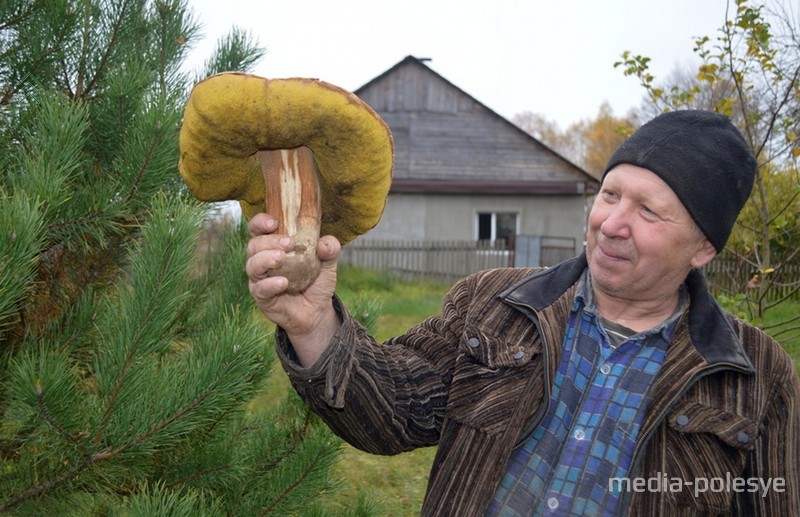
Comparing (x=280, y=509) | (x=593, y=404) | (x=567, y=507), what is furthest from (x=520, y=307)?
(x=280, y=509)

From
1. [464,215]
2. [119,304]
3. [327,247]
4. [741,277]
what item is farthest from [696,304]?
[464,215]

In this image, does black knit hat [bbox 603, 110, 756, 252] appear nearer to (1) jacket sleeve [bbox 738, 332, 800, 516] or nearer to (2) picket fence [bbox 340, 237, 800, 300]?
(1) jacket sleeve [bbox 738, 332, 800, 516]

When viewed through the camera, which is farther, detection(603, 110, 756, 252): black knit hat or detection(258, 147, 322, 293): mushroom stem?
detection(603, 110, 756, 252): black knit hat

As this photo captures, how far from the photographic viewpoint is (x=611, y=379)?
1.72 m

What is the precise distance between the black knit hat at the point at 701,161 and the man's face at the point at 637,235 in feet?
0.09

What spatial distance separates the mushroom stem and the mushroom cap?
0.08 ft

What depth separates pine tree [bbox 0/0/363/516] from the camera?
1.48 meters

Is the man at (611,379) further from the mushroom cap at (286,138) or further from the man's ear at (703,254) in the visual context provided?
the mushroom cap at (286,138)

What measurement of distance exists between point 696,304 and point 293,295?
3.41ft

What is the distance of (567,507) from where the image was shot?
1.60m

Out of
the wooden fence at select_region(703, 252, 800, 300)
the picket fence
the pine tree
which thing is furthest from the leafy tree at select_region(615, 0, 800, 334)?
Answer: the picket fence

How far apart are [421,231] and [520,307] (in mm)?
14233

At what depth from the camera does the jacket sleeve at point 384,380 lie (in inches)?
60.7

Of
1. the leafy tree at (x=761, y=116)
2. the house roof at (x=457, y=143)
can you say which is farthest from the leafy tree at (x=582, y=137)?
the leafy tree at (x=761, y=116)
